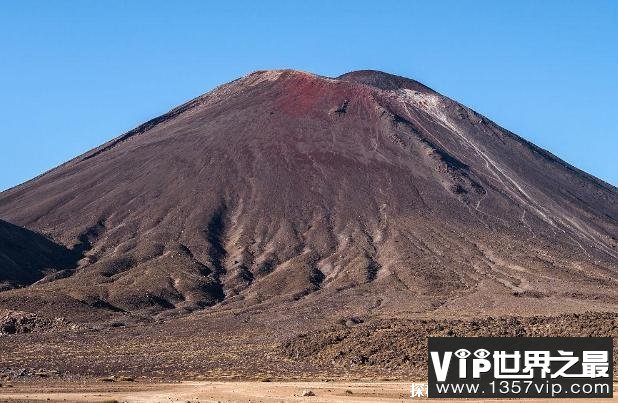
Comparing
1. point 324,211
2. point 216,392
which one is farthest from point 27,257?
point 216,392

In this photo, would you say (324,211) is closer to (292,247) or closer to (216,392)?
(292,247)

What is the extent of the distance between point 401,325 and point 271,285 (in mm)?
37598

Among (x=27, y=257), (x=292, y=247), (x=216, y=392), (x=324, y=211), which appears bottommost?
(x=216, y=392)

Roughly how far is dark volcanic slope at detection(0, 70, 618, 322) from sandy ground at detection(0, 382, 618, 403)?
1761 inches

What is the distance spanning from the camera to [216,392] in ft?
151

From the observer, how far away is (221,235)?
417ft

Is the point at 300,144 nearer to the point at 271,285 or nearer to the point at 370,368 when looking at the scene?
the point at 271,285

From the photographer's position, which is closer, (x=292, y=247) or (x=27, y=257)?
(x=27, y=257)

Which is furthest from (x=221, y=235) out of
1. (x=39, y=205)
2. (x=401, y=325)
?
(x=401, y=325)

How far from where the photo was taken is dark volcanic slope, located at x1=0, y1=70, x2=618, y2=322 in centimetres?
10575

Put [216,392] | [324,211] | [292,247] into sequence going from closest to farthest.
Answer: [216,392] < [292,247] < [324,211]

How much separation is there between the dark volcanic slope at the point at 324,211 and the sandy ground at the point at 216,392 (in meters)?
44.7

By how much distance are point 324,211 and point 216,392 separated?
289 ft

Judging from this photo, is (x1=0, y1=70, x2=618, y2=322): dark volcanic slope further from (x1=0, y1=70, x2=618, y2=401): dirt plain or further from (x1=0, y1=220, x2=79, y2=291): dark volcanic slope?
(x1=0, y1=220, x2=79, y2=291): dark volcanic slope
